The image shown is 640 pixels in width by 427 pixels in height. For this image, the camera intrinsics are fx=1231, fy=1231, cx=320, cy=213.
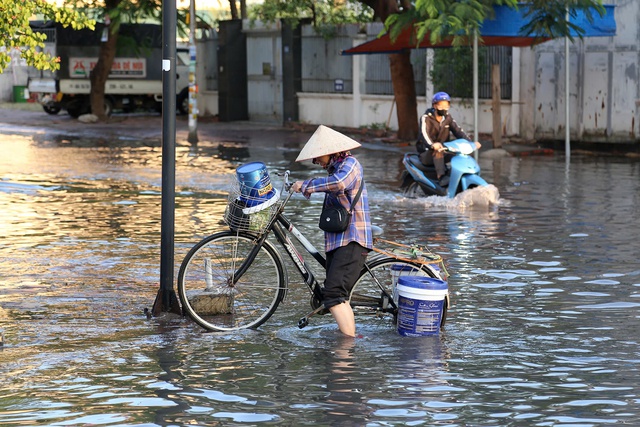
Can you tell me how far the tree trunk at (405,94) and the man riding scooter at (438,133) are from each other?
1171 centimetres

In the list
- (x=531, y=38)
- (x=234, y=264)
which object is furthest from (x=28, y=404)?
(x=531, y=38)

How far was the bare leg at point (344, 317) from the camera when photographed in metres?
8.55

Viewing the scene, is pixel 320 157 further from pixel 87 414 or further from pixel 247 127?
pixel 247 127

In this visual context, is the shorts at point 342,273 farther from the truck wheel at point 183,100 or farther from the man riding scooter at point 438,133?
the truck wheel at point 183,100

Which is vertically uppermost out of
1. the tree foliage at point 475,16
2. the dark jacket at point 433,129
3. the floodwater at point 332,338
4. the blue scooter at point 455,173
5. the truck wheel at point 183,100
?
the tree foliage at point 475,16

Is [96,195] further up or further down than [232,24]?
further down

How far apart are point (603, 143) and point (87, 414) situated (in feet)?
69.9

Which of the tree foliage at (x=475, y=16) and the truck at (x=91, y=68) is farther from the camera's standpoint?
the truck at (x=91, y=68)

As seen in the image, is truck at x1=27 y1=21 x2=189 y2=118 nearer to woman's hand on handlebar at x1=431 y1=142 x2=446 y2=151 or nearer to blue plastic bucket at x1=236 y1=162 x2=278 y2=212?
woman's hand on handlebar at x1=431 y1=142 x2=446 y2=151

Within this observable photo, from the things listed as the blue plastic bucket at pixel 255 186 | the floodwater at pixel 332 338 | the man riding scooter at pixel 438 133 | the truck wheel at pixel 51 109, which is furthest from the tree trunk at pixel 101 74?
the blue plastic bucket at pixel 255 186

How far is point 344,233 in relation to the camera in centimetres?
856

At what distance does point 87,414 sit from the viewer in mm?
6598

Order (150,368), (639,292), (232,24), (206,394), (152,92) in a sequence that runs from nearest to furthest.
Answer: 1. (206,394)
2. (150,368)
3. (639,292)
4. (232,24)
5. (152,92)

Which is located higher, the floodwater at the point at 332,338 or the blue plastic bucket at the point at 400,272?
the blue plastic bucket at the point at 400,272
